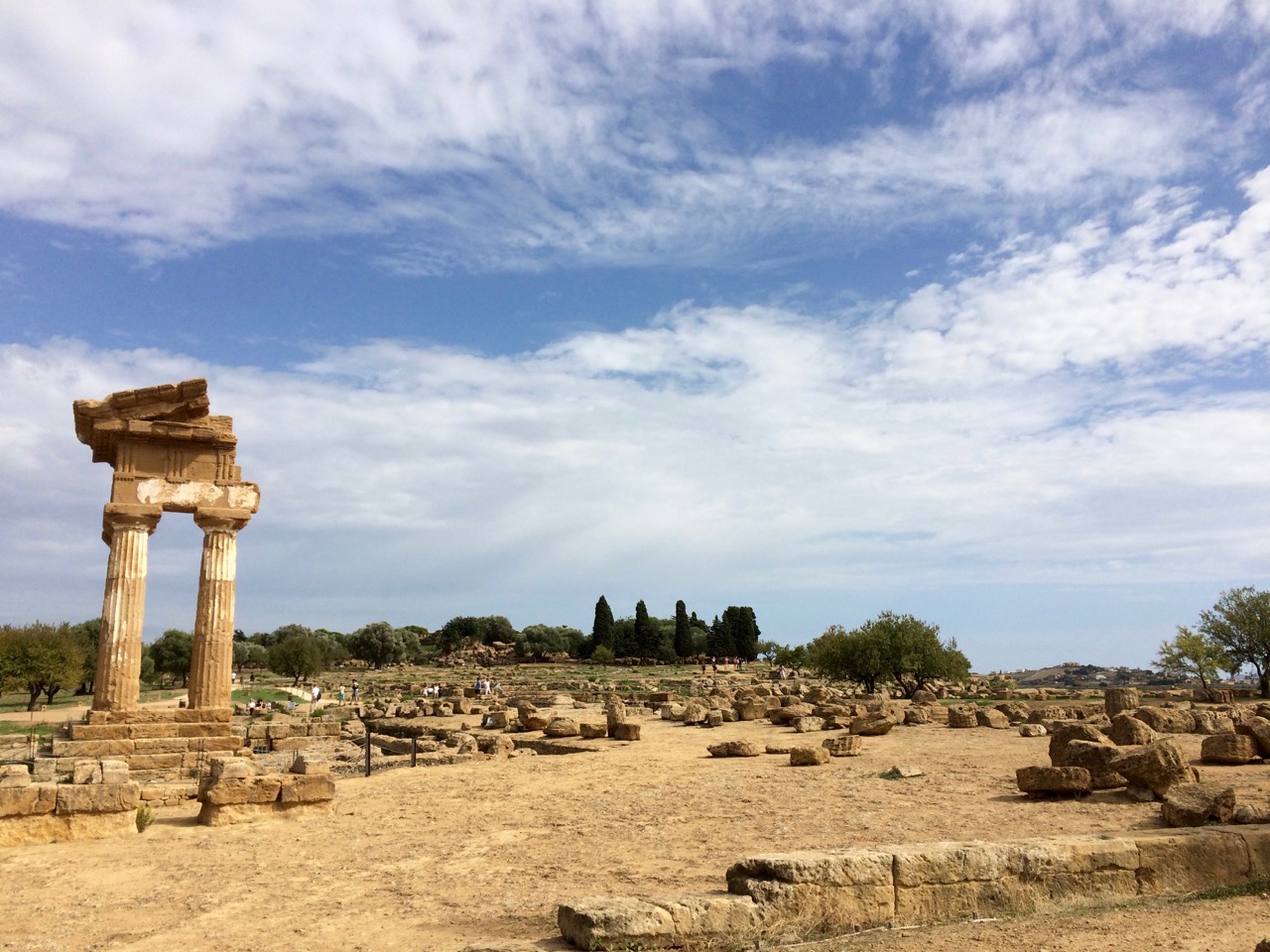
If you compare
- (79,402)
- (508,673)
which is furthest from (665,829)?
(508,673)

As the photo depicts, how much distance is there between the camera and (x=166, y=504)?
18.7 metres

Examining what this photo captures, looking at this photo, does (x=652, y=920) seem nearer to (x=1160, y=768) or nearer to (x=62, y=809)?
(x=1160, y=768)

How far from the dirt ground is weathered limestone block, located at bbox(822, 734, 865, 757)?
93 centimetres

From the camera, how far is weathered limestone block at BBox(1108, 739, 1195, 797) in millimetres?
11617

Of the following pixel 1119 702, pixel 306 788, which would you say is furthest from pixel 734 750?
pixel 1119 702

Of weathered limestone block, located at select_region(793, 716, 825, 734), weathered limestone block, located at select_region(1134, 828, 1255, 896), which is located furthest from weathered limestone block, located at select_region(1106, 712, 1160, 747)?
weathered limestone block, located at select_region(793, 716, 825, 734)

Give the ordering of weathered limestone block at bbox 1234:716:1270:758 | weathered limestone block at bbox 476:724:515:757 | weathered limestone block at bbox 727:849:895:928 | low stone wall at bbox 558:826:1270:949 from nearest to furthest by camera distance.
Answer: low stone wall at bbox 558:826:1270:949 < weathered limestone block at bbox 727:849:895:928 < weathered limestone block at bbox 1234:716:1270:758 < weathered limestone block at bbox 476:724:515:757

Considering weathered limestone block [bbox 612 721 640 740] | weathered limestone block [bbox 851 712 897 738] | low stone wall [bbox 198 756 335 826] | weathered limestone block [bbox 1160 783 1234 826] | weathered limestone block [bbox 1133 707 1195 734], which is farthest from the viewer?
weathered limestone block [bbox 612 721 640 740]

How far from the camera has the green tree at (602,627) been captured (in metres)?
90.6

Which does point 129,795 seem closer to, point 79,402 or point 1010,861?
point 79,402

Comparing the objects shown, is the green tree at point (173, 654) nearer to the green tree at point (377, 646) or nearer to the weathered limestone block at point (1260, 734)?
the green tree at point (377, 646)

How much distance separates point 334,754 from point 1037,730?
16359 mm

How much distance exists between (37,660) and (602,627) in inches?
2267

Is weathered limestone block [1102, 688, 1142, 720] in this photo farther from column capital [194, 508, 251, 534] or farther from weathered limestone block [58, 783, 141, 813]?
weathered limestone block [58, 783, 141, 813]
